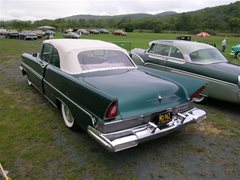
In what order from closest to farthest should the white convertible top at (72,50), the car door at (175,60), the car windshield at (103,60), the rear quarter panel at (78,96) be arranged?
the rear quarter panel at (78,96) < the white convertible top at (72,50) < the car windshield at (103,60) < the car door at (175,60)

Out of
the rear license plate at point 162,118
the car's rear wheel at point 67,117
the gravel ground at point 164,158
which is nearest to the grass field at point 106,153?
the gravel ground at point 164,158

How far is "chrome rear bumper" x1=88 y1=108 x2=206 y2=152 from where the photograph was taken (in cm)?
268

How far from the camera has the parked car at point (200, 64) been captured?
4.81 m

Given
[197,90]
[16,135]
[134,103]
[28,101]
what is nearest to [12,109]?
[28,101]

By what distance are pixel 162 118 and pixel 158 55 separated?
391 cm

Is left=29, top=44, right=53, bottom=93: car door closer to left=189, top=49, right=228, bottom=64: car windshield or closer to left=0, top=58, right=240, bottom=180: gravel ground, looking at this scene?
left=0, top=58, right=240, bottom=180: gravel ground

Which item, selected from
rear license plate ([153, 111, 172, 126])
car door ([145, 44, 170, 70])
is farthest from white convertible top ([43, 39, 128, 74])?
car door ([145, 44, 170, 70])

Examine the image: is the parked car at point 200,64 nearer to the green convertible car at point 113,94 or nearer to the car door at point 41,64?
the green convertible car at point 113,94


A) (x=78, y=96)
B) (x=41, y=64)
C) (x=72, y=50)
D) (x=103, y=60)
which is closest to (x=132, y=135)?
(x=78, y=96)

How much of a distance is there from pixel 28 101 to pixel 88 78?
103 inches

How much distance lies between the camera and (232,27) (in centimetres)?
7956

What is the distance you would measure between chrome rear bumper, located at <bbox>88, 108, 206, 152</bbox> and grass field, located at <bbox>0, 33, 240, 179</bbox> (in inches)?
16.3

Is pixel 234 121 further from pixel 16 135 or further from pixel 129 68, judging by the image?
pixel 16 135

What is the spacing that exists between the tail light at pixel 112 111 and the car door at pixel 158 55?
13.1ft
